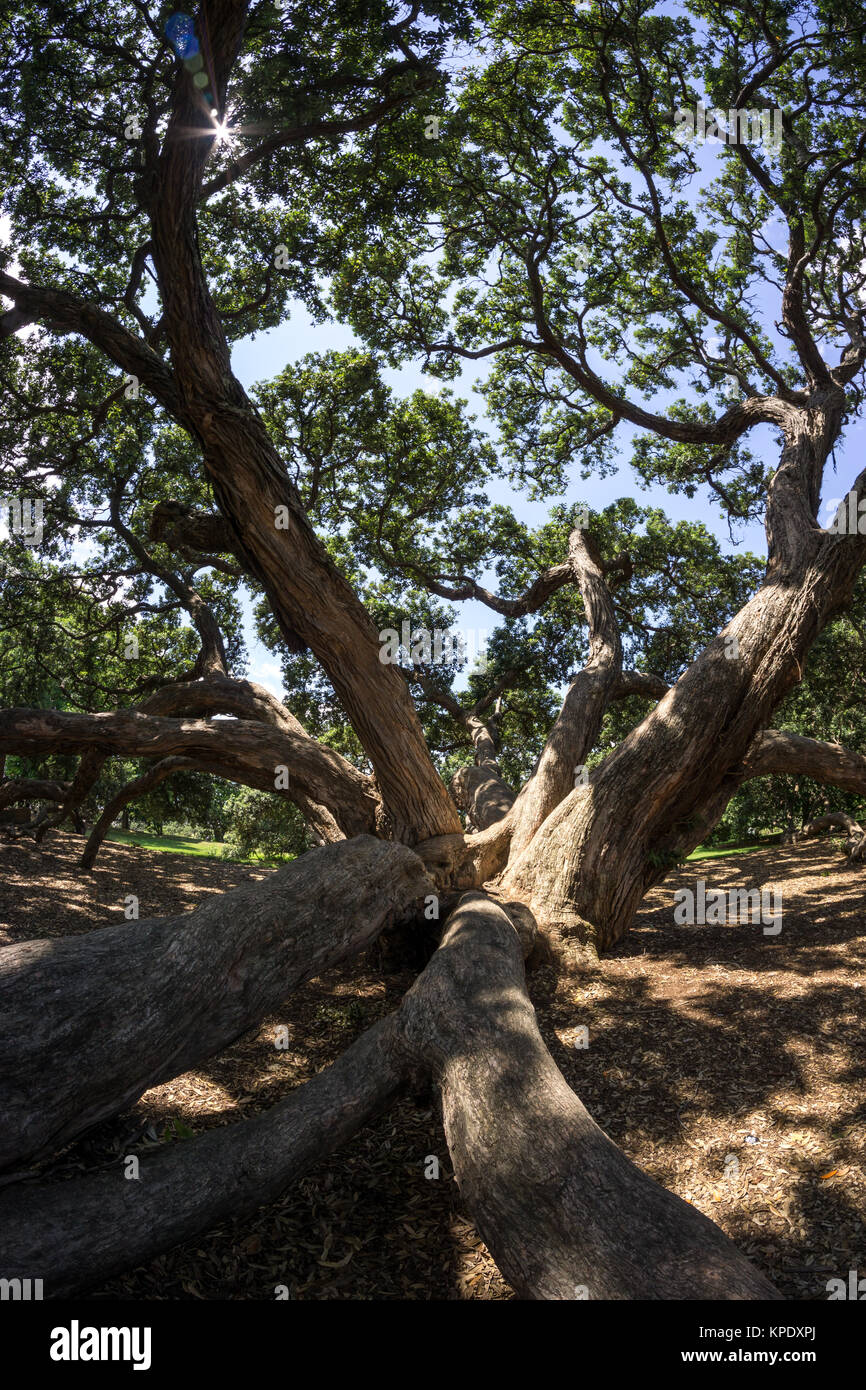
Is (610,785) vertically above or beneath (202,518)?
beneath

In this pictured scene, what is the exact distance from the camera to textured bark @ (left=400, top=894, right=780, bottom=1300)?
2244 mm

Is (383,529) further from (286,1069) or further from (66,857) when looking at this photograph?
(286,1069)

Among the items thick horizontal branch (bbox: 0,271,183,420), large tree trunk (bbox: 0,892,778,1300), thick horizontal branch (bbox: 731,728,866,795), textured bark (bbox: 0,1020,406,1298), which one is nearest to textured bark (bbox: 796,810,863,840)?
thick horizontal branch (bbox: 731,728,866,795)

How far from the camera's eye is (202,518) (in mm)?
6109

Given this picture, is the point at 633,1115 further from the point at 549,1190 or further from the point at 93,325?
the point at 93,325

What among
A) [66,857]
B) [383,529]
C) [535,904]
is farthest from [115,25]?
[66,857]

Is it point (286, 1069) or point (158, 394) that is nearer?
point (286, 1069)

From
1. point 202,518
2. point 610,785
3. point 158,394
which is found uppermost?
point 158,394

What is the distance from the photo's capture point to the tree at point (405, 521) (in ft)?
9.43

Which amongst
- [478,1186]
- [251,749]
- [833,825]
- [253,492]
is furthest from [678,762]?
[833,825]

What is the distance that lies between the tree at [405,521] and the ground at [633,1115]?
0.34m

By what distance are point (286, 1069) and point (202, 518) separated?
4050 millimetres

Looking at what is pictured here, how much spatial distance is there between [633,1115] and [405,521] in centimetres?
983
